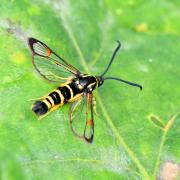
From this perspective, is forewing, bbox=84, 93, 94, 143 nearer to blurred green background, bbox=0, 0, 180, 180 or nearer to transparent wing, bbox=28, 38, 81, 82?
blurred green background, bbox=0, 0, 180, 180

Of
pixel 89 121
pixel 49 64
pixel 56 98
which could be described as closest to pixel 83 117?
pixel 89 121

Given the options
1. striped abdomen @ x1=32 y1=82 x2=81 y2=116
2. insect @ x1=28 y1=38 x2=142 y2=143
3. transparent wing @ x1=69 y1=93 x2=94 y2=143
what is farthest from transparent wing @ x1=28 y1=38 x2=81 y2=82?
transparent wing @ x1=69 y1=93 x2=94 y2=143

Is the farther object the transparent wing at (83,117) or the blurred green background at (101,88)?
the transparent wing at (83,117)

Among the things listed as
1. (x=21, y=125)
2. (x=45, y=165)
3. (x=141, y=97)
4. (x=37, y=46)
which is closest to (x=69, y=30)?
(x=37, y=46)

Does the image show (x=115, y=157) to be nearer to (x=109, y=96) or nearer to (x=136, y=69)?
(x=109, y=96)

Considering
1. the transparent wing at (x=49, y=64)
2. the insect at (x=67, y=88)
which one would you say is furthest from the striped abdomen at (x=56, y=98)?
the transparent wing at (x=49, y=64)

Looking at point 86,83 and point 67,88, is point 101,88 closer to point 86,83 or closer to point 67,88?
point 86,83

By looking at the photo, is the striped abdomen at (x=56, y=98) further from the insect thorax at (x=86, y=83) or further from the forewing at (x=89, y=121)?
the forewing at (x=89, y=121)
